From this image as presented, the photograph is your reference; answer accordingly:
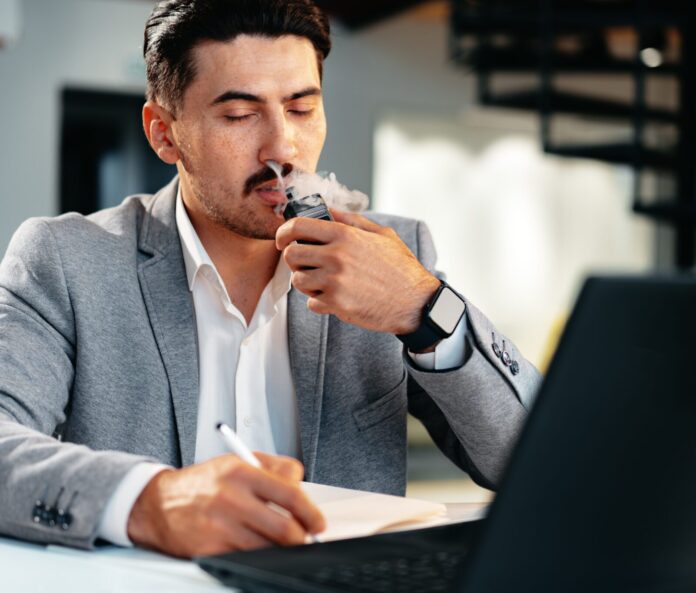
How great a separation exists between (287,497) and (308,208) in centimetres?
64

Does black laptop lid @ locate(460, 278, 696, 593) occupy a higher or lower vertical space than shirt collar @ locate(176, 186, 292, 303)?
higher

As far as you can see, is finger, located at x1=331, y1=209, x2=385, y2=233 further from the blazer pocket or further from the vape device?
the blazer pocket

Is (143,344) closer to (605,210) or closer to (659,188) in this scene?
(605,210)

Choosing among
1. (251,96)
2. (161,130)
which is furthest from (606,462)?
(161,130)

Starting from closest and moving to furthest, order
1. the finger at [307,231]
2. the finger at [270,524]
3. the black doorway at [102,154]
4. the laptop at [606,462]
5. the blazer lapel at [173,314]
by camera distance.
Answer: the laptop at [606,462] < the finger at [270,524] < the finger at [307,231] < the blazer lapel at [173,314] < the black doorway at [102,154]

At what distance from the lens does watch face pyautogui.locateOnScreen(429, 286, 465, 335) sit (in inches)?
55.9

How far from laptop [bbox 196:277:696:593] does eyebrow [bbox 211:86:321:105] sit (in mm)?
1135

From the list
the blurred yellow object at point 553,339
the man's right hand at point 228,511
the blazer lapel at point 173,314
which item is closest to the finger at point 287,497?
the man's right hand at point 228,511

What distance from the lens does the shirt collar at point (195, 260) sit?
1699 mm

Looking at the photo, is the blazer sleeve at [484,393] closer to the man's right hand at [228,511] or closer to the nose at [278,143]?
the nose at [278,143]

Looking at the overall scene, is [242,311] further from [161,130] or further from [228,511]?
[228,511]

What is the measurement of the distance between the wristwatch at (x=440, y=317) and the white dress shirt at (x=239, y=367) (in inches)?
13.3

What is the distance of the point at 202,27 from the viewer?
172 centimetres

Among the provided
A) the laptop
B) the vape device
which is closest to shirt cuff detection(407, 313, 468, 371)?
the vape device
